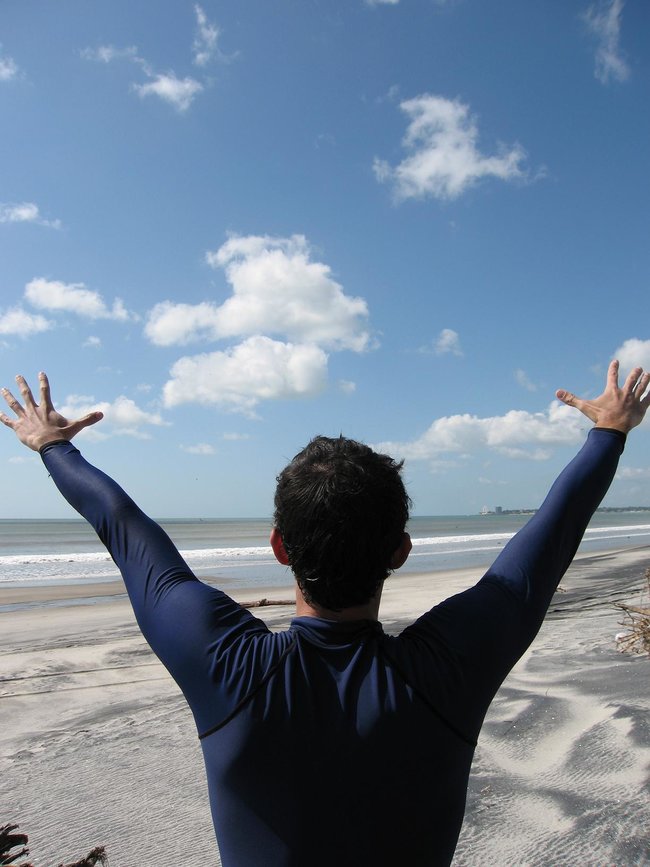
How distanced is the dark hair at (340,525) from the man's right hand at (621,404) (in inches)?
30.3

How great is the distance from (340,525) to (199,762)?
12.5ft

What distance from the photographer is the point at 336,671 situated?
1.27 m

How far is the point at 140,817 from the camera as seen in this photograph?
3.69 m

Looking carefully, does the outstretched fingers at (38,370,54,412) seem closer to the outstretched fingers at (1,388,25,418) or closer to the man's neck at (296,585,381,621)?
the outstretched fingers at (1,388,25,418)

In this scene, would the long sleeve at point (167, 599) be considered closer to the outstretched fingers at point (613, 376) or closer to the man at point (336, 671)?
the man at point (336, 671)

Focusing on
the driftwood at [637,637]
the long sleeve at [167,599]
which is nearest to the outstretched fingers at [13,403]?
the long sleeve at [167,599]

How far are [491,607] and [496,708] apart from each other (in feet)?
14.9

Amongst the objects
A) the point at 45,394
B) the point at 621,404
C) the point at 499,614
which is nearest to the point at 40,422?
the point at 45,394

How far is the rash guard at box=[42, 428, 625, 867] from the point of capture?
120cm

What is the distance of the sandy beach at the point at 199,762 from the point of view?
133 inches

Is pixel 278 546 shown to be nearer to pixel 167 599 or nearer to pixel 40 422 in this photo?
pixel 167 599

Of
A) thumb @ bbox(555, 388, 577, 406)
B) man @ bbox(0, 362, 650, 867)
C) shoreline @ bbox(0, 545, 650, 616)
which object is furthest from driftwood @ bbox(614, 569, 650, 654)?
shoreline @ bbox(0, 545, 650, 616)

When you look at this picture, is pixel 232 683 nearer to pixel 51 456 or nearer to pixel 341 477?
pixel 341 477

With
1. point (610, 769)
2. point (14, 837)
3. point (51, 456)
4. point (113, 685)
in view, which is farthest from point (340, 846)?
point (113, 685)
